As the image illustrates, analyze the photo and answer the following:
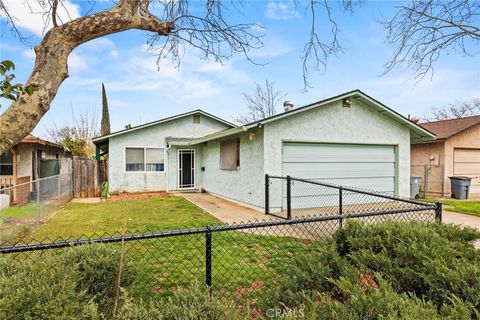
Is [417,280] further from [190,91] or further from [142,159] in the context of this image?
[190,91]

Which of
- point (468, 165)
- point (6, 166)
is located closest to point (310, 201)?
point (468, 165)

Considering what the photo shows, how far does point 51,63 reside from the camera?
2.51 meters

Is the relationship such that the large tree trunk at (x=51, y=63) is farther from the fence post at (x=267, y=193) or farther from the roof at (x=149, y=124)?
the roof at (x=149, y=124)

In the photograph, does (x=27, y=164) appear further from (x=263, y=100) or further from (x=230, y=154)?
(x=263, y=100)

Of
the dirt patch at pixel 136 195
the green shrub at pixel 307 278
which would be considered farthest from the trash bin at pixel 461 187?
the green shrub at pixel 307 278

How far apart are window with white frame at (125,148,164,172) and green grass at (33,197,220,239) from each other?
11.1ft

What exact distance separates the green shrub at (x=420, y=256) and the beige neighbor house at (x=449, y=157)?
1325 centimetres

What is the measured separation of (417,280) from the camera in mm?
2254

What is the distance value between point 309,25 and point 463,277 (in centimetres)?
408

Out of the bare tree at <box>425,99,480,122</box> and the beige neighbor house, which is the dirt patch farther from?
the bare tree at <box>425,99,480,122</box>

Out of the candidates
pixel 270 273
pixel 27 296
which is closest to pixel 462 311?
pixel 27 296

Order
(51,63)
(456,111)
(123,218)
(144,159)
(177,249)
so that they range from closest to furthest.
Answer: (51,63)
(177,249)
(123,218)
(144,159)
(456,111)

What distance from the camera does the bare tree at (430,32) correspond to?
6910mm

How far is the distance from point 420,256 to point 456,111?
129ft
